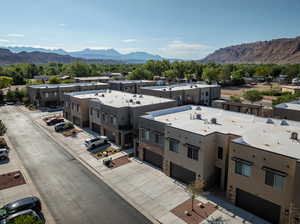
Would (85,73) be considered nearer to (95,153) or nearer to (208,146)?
(95,153)

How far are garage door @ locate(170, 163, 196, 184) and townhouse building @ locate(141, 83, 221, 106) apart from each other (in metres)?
26.8

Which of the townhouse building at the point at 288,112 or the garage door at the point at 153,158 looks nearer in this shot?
the garage door at the point at 153,158

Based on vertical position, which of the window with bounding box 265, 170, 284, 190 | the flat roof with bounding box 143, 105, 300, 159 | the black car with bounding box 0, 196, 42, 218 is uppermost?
the flat roof with bounding box 143, 105, 300, 159

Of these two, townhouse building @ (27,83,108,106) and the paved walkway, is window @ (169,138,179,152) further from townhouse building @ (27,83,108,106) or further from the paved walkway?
townhouse building @ (27,83,108,106)

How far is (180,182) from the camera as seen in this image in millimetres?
25828

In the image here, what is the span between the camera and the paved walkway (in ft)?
64.7

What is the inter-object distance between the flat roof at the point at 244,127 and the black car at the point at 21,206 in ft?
53.9

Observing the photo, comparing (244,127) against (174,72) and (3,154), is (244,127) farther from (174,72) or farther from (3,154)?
(174,72)

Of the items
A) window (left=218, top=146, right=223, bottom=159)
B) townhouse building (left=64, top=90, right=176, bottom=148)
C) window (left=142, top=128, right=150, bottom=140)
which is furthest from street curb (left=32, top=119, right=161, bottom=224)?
window (left=218, top=146, right=223, bottom=159)

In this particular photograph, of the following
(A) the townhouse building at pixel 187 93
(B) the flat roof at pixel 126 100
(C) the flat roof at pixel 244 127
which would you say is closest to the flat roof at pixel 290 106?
(C) the flat roof at pixel 244 127

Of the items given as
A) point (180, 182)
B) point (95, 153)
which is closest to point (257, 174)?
point (180, 182)

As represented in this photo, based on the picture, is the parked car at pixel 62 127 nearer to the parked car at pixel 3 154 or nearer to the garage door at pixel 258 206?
the parked car at pixel 3 154

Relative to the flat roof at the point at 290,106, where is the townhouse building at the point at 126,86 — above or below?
above

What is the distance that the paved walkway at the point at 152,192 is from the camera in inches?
777
